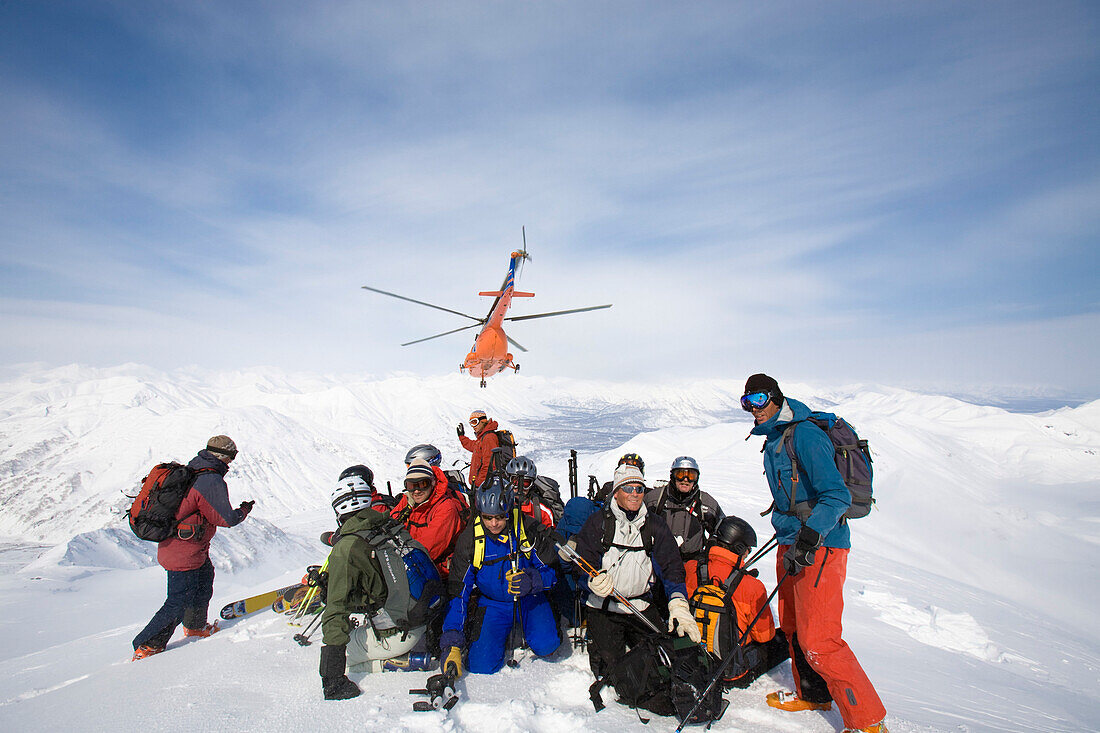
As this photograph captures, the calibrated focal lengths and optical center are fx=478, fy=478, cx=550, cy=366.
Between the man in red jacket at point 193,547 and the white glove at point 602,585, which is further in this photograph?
the man in red jacket at point 193,547

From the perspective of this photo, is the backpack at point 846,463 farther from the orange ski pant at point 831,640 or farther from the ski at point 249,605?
the ski at point 249,605

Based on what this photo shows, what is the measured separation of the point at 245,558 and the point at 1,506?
140 metres

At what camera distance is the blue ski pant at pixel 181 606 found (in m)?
5.82

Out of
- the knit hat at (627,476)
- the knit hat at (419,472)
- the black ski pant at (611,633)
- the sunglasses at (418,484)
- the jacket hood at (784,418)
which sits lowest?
the black ski pant at (611,633)

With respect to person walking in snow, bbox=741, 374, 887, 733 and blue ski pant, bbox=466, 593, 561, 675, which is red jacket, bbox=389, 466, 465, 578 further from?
person walking in snow, bbox=741, 374, 887, 733

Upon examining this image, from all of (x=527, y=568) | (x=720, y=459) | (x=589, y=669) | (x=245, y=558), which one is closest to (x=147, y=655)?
(x=527, y=568)

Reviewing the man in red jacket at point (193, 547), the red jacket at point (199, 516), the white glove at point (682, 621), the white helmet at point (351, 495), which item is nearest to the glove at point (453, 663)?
the white helmet at point (351, 495)

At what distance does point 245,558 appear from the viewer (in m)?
44.0

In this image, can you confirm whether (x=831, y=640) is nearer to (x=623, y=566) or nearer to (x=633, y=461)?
(x=623, y=566)

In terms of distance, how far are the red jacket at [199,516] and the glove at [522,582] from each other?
360 centimetres

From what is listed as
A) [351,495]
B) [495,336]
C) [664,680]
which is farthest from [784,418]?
[495,336]

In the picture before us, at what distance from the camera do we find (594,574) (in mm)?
4766

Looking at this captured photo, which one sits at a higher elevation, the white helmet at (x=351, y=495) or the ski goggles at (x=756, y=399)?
the ski goggles at (x=756, y=399)

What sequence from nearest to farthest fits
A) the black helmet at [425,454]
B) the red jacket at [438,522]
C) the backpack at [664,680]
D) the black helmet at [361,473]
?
1. the backpack at [664,680]
2. the black helmet at [361,473]
3. the red jacket at [438,522]
4. the black helmet at [425,454]
